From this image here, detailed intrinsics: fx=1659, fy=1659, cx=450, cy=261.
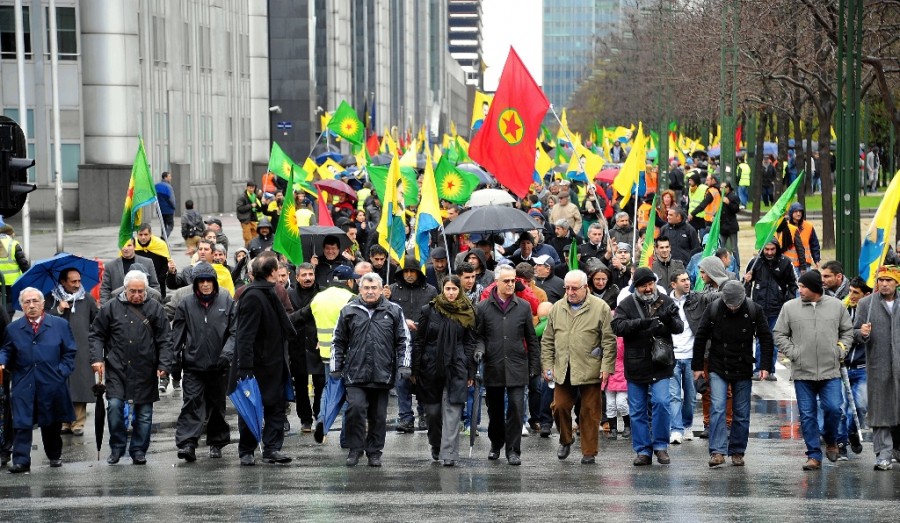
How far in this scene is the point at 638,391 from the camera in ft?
39.8

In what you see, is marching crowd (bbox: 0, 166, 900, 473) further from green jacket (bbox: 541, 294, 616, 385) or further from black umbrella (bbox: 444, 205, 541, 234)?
black umbrella (bbox: 444, 205, 541, 234)

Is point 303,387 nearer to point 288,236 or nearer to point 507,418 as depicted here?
point 507,418

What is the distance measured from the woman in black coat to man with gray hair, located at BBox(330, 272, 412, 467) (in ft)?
0.59

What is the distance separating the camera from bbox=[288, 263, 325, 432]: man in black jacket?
1384 cm

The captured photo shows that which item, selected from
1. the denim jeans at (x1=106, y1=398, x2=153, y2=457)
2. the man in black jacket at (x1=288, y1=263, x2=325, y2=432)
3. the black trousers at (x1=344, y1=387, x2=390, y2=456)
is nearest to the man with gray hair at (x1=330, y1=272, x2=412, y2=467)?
the black trousers at (x1=344, y1=387, x2=390, y2=456)

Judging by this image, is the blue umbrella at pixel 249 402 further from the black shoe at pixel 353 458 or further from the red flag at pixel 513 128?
the red flag at pixel 513 128

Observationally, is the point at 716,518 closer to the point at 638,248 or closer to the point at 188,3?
the point at 638,248

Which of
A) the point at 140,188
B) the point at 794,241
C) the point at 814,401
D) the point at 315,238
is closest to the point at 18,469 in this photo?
the point at 814,401

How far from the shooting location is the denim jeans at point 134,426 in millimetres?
12195

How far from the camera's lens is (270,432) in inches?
481

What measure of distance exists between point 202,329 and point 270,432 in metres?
0.94

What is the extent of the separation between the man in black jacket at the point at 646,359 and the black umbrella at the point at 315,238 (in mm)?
6816

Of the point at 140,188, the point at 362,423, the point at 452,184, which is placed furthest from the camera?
the point at 452,184

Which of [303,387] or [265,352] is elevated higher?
[265,352]
